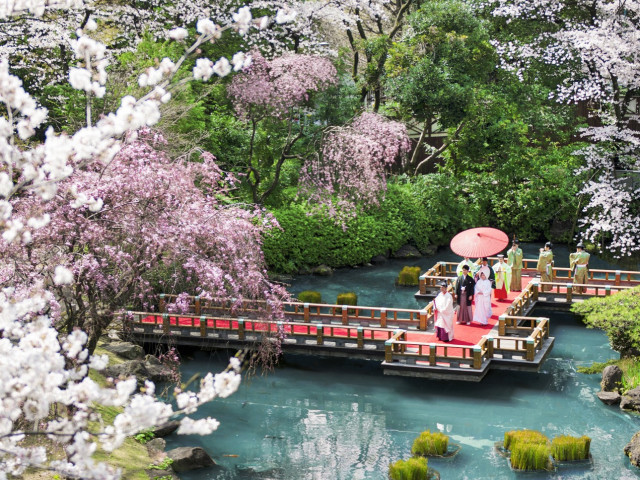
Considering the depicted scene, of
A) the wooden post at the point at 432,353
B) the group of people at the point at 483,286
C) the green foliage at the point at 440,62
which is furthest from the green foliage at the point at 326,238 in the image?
the wooden post at the point at 432,353

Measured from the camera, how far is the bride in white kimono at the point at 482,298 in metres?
18.1

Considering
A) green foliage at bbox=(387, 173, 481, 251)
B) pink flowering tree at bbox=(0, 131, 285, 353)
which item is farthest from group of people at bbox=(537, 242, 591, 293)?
pink flowering tree at bbox=(0, 131, 285, 353)

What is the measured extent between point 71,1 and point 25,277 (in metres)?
4.70

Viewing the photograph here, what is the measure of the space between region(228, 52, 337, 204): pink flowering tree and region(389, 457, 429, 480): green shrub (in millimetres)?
13581

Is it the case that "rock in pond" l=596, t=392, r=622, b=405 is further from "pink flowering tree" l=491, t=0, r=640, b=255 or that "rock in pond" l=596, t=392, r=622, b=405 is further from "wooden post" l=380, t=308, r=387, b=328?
"pink flowering tree" l=491, t=0, r=640, b=255

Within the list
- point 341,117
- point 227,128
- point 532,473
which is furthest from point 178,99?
point 532,473

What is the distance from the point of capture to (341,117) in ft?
82.9

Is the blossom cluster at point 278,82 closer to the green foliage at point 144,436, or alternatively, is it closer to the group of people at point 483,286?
the group of people at point 483,286

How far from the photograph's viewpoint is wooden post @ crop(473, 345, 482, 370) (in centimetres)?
1573

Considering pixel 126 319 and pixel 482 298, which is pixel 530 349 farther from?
Result: pixel 126 319

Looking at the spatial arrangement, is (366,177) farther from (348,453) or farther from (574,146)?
(348,453)

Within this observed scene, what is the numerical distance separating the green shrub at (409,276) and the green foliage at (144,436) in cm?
1197

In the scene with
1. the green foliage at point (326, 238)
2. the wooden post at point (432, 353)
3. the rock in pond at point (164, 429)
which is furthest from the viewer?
the green foliage at point (326, 238)

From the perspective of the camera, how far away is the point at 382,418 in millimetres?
15328
